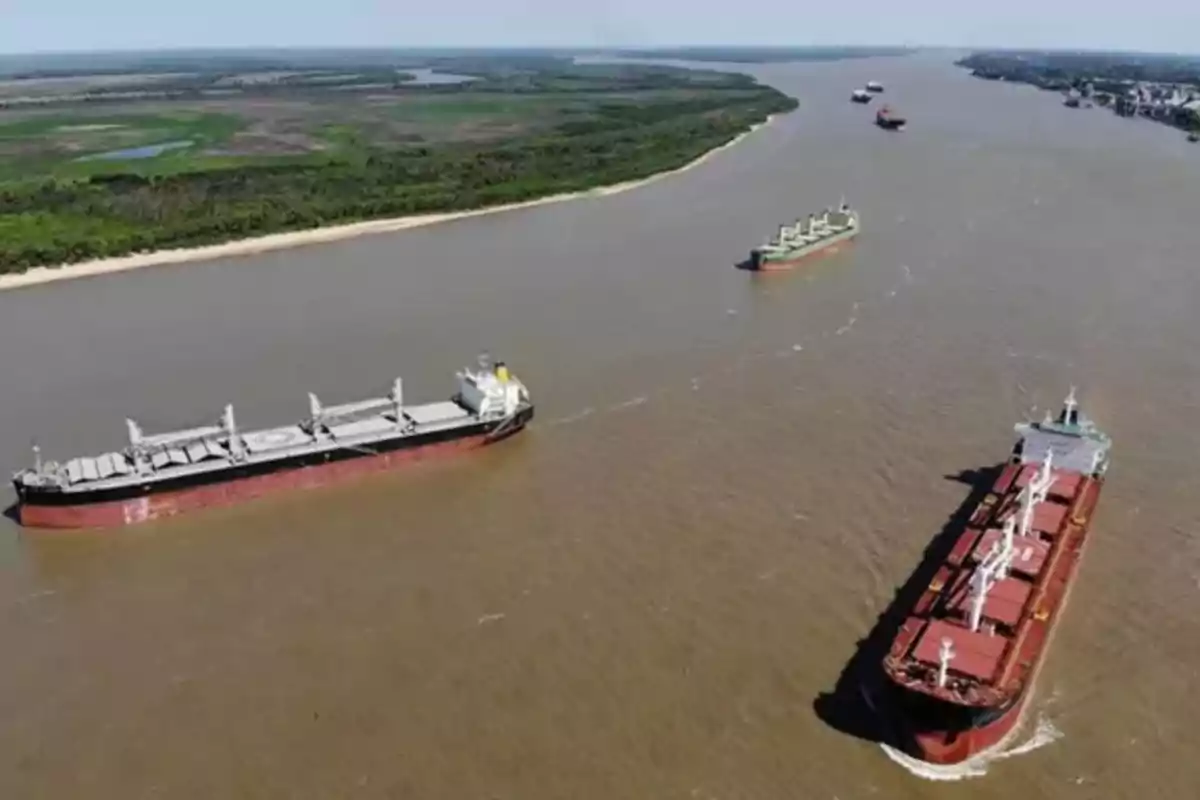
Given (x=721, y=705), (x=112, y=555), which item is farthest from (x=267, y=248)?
(x=721, y=705)

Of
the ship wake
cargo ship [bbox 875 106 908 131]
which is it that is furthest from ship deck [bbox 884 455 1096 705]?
cargo ship [bbox 875 106 908 131]

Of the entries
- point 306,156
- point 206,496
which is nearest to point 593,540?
point 206,496

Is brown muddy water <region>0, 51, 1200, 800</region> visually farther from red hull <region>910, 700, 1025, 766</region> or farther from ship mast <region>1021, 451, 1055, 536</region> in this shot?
ship mast <region>1021, 451, 1055, 536</region>

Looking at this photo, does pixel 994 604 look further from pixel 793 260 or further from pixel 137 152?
pixel 137 152

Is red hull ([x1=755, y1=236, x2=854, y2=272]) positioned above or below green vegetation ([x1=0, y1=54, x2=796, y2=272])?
below

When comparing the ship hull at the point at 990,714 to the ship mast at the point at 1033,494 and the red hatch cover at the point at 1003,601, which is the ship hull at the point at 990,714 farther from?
the ship mast at the point at 1033,494

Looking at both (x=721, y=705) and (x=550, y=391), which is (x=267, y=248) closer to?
(x=550, y=391)
